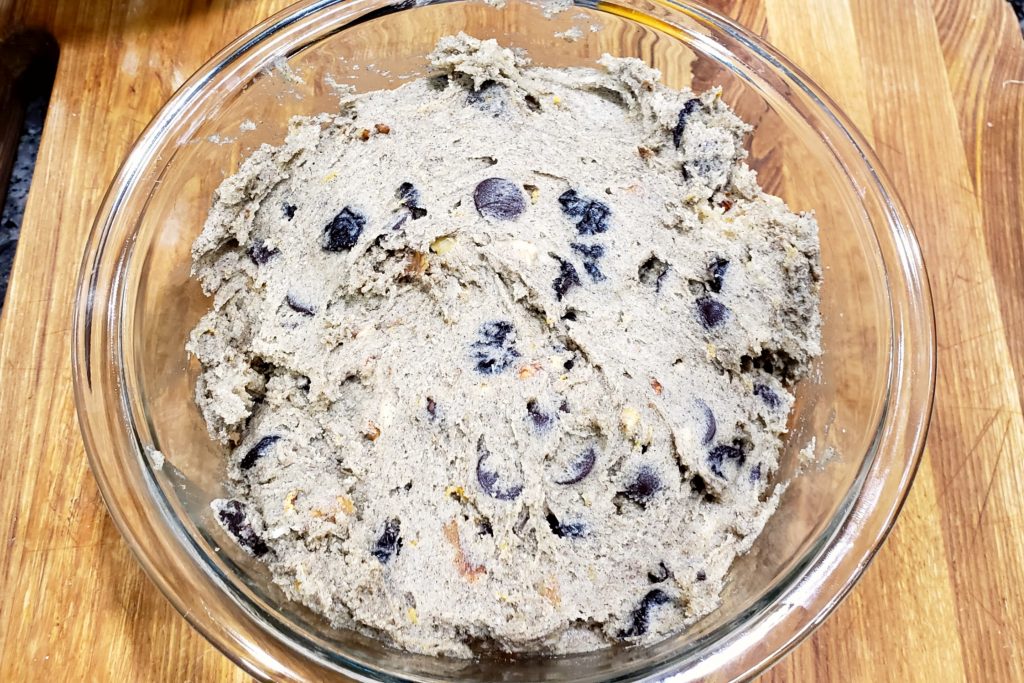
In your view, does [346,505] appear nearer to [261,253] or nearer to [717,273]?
[261,253]

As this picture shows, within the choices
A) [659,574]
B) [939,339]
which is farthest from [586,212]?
[939,339]

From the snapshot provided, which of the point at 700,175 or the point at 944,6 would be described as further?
the point at 944,6

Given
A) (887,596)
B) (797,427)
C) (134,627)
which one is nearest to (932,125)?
(797,427)

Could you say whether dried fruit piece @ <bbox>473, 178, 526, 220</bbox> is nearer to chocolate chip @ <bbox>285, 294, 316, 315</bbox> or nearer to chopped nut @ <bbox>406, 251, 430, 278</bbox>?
chopped nut @ <bbox>406, 251, 430, 278</bbox>

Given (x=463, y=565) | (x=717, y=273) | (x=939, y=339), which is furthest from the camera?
(x=939, y=339)

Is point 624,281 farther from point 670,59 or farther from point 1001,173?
point 1001,173

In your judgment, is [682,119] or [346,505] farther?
[682,119]

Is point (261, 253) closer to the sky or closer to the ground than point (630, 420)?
closer to the sky
